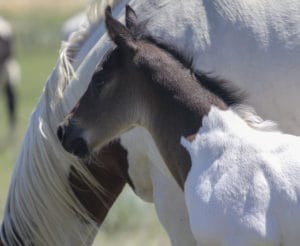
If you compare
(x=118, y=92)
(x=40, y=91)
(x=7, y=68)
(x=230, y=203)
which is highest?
(x=118, y=92)

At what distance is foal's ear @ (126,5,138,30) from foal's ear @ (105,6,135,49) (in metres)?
0.10

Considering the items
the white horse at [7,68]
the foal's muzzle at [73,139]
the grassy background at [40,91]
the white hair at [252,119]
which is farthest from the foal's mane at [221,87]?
the white horse at [7,68]

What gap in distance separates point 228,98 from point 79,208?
1.25 meters

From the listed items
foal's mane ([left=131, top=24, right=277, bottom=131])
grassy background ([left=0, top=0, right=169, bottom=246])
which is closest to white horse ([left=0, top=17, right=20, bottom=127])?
grassy background ([left=0, top=0, right=169, bottom=246])

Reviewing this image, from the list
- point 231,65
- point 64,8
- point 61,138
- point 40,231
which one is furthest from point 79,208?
point 64,8

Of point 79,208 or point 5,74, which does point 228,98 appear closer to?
point 79,208

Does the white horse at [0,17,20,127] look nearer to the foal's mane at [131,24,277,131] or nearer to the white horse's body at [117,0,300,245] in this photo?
the white horse's body at [117,0,300,245]

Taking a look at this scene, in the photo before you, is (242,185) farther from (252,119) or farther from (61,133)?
(61,133)

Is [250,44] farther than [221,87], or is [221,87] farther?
[250,44]

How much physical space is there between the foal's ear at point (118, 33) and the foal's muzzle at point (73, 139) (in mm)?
444

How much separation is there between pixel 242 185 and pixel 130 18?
100cm

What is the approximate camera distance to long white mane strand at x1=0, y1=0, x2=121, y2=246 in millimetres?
5250

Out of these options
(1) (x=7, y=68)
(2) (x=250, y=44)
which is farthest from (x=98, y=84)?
(1) (x=7, y=68)

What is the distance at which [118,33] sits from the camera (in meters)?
4.58
